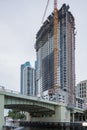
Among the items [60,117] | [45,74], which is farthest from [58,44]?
[60,117]

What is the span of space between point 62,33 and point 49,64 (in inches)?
847

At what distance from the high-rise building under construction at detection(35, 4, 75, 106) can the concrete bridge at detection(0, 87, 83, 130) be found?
207 feet

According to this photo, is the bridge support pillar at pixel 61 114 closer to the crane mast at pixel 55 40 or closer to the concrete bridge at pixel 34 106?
the concrete bridge at pixel 34 106

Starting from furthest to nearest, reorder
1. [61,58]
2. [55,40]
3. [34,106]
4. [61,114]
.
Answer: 1. [55,40]
2. [61,58]
3. [61,114]
4. [34,106]

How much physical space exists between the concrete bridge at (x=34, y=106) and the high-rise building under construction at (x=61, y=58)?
63013 millimetres

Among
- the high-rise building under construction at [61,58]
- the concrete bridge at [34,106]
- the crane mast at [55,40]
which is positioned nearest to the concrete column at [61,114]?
the concrete bridge at [34,106]

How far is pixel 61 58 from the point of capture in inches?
7151

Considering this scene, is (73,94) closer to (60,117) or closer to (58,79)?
(58,79)

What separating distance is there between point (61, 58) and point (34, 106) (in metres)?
98.3

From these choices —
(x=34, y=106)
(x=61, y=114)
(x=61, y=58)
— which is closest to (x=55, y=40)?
(x=61, y=58)

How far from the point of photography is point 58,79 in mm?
179500

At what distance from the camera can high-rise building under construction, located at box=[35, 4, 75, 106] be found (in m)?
180

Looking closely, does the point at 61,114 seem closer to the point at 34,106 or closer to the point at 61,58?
the point at 34,106

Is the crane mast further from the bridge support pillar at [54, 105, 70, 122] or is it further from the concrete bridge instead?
the bridge support pillar at [54, 105, 70, 122]
